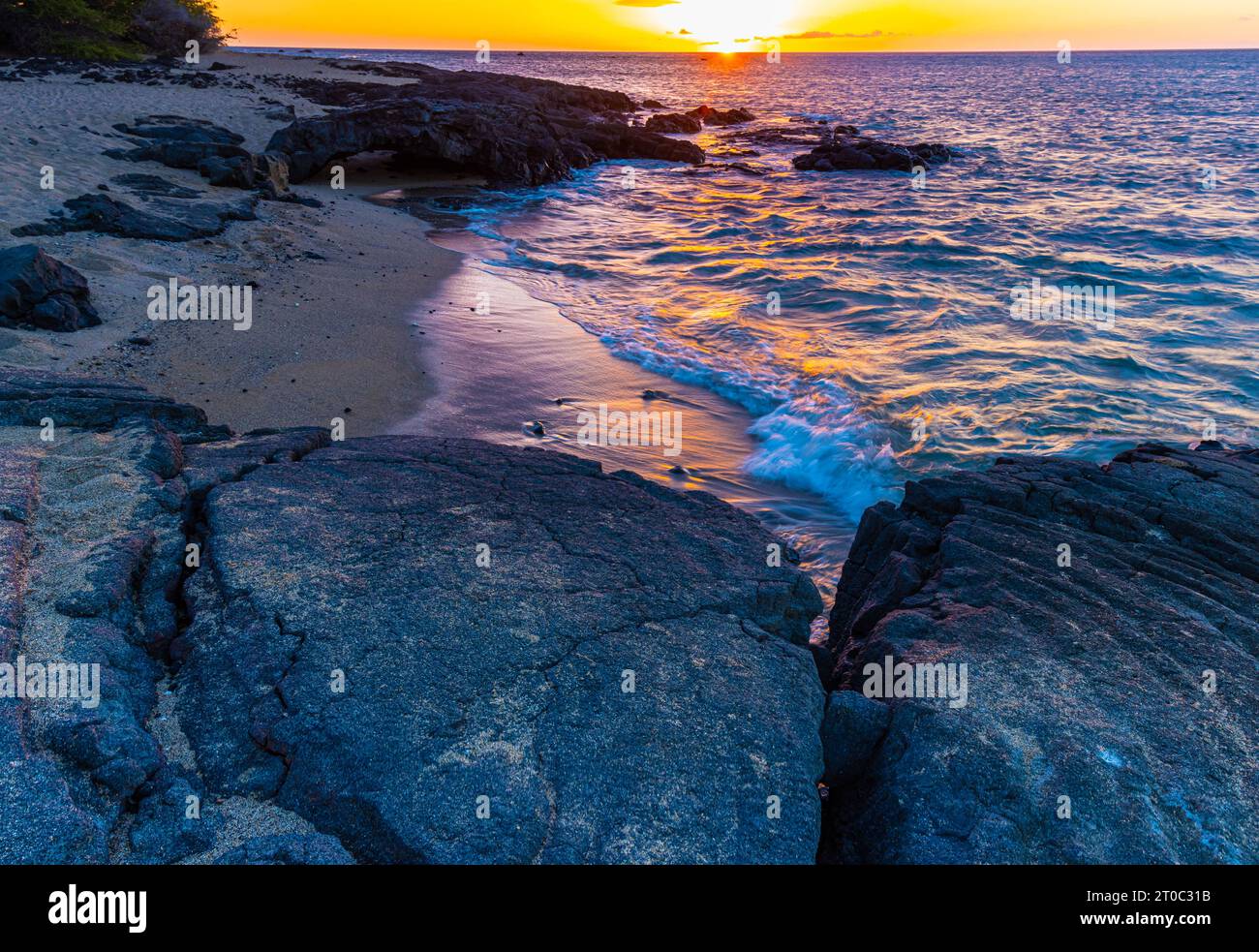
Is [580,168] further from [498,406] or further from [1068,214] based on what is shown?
[498,406]

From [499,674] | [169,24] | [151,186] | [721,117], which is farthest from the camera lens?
[721,117]

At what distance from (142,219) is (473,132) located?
601 inches

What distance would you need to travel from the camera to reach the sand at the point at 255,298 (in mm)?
8445

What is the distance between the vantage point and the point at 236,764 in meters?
3.16

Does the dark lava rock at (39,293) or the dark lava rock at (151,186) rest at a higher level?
the dark lava rock at (151,186)

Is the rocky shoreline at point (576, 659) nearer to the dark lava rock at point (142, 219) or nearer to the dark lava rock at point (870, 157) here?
the dark lava rock at point (142, 219)

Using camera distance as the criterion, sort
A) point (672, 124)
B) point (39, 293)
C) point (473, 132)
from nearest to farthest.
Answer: point (39, 293) → point (473, 132) → point (672, 124)

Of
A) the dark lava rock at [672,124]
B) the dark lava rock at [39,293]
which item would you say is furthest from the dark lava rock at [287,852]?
the dark lava rock at [672,124]

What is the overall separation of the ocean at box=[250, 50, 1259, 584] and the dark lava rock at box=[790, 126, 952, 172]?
1.12 metres

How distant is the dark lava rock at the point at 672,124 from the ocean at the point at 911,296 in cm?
1318

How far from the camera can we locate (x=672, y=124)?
151 ft

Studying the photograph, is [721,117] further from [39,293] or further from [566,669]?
[566,669]

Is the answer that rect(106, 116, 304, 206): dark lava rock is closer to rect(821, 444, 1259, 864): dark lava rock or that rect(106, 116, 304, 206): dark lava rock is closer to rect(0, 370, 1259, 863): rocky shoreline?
rect(0, 370, 1259, 863): rocky shoreline

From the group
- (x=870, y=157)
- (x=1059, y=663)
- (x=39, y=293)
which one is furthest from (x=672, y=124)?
(x=1059, y=663)
